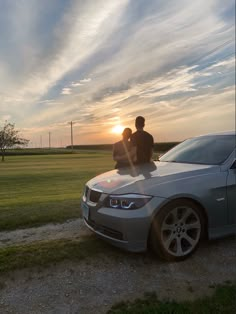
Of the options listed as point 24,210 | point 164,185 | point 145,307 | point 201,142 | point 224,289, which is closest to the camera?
point 145,307

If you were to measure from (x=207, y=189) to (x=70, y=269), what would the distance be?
199cm

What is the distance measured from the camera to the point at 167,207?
3.65m

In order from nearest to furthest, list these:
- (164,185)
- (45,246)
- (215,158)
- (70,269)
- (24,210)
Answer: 1. (70,269)
2. (164,185)
3. (45,246)
4. (215,158)
5. (24,210)

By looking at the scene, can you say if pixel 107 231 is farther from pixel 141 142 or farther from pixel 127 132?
pixel 127 132

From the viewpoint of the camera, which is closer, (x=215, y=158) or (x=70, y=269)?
(x=70, y=269)

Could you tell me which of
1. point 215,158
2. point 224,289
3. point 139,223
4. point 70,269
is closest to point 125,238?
point 139,223

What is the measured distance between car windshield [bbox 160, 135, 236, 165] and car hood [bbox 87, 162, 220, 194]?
0.28 m

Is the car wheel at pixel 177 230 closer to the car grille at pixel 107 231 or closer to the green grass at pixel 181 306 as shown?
the car grille at pixel 107 231

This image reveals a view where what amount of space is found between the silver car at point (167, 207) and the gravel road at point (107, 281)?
0.25m

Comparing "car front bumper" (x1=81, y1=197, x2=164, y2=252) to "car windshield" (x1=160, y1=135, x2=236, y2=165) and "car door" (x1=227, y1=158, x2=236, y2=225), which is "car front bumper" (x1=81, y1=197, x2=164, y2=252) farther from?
"car windshield" (x1=160, y1=135, x2=236, y2=165)

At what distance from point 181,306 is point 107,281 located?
0.86 metres

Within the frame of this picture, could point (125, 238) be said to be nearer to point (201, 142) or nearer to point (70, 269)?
point (70, 269)

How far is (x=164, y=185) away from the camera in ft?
12.2

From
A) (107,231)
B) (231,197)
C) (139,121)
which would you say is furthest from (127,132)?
(107,231)
